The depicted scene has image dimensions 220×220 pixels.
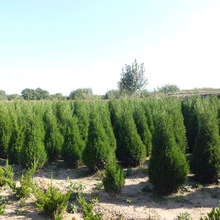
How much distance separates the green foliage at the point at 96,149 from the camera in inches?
261

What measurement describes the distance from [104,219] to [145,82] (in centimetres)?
3062

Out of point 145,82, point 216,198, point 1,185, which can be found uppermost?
point 145,82

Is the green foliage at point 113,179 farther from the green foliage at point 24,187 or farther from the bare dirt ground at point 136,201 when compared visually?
the green foliage at point 24,187

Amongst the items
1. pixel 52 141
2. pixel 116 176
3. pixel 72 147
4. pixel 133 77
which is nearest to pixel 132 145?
pixel 72 147

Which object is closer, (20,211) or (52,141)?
(20,211)

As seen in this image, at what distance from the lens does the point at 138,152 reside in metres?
7.19

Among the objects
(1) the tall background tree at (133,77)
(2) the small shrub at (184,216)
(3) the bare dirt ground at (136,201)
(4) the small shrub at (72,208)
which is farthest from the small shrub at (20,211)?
(1) the tall background tree at (133,77)

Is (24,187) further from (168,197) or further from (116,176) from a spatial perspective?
(168,197)

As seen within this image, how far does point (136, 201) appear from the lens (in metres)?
4.99

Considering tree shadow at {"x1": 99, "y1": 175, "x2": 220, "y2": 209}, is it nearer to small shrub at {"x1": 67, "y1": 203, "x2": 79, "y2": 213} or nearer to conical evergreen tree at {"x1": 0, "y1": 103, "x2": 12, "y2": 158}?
small shrub at {"x1": 67, "y1": 203, "x2": 79, "y2": 213}

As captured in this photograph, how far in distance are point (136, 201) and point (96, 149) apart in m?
2.14

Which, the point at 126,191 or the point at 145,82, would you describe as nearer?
the point at 126,191

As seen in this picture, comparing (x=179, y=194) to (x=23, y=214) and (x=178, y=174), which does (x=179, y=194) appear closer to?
(x=178, y=174)

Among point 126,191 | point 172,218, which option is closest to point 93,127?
point 126,191
